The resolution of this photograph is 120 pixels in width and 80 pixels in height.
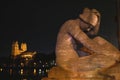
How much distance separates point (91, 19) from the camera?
10.5 metres

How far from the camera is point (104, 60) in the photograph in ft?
32.8

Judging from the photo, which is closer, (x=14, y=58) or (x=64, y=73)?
(x=64, y=73)

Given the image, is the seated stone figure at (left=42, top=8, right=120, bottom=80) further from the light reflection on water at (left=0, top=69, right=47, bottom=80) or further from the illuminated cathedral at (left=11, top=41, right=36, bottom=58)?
the illuminated cathedral at (left=11, top=41, right=36, bottom=58)

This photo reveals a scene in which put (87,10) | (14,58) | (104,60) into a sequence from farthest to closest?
1. (14,58)
2. (87,10)
3. (104,60)

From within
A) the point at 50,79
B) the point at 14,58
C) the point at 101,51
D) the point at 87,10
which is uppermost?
the point at 14,58

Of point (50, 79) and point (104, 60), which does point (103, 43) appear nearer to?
point (104, 60)

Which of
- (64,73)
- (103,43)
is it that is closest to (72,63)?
(64,73)

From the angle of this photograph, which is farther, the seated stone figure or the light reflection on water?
the light reflection on water

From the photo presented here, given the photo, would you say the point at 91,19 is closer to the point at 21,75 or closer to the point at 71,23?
the point at 71,23

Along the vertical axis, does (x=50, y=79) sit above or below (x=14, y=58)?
below

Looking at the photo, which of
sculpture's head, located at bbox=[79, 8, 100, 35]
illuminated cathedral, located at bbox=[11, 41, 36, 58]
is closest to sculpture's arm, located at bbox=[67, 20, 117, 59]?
sculpture's head, located at bbox=[79, 8, 100, 35]

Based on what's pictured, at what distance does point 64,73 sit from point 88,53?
915mm

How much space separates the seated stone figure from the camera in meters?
10.0

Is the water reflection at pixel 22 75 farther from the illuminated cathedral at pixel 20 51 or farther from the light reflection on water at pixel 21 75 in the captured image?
the illuminated cathedral at pixel 20 51
